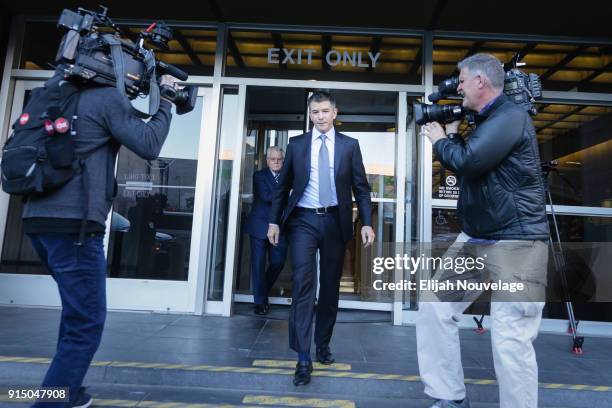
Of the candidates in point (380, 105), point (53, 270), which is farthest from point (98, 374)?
point (380, 105)

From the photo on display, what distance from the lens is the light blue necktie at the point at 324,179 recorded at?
2.90 m

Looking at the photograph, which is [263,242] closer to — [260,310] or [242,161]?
[260,310]

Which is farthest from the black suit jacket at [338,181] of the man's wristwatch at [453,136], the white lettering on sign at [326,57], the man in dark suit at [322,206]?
the white lettering on sign at [326,57]

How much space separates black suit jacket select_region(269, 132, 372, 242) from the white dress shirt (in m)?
0.03

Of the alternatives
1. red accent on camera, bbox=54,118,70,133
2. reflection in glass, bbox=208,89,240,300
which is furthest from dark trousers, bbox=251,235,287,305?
red accent on camera, bbox=54,118,70,133

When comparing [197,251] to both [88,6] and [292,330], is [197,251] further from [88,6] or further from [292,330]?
[88,6]

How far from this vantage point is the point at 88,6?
4523 mm

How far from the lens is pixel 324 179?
2.93m

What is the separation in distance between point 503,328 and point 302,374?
1.33m

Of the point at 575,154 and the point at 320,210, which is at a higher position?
the point at 575,154

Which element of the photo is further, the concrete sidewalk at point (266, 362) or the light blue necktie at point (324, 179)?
the light blue necktie at point (324, 179)

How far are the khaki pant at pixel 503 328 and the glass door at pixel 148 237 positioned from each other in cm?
299

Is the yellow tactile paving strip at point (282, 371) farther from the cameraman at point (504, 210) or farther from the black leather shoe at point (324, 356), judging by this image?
the cameraman at point (504, 210)

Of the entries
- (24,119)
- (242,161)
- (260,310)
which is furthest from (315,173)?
(260,310)
